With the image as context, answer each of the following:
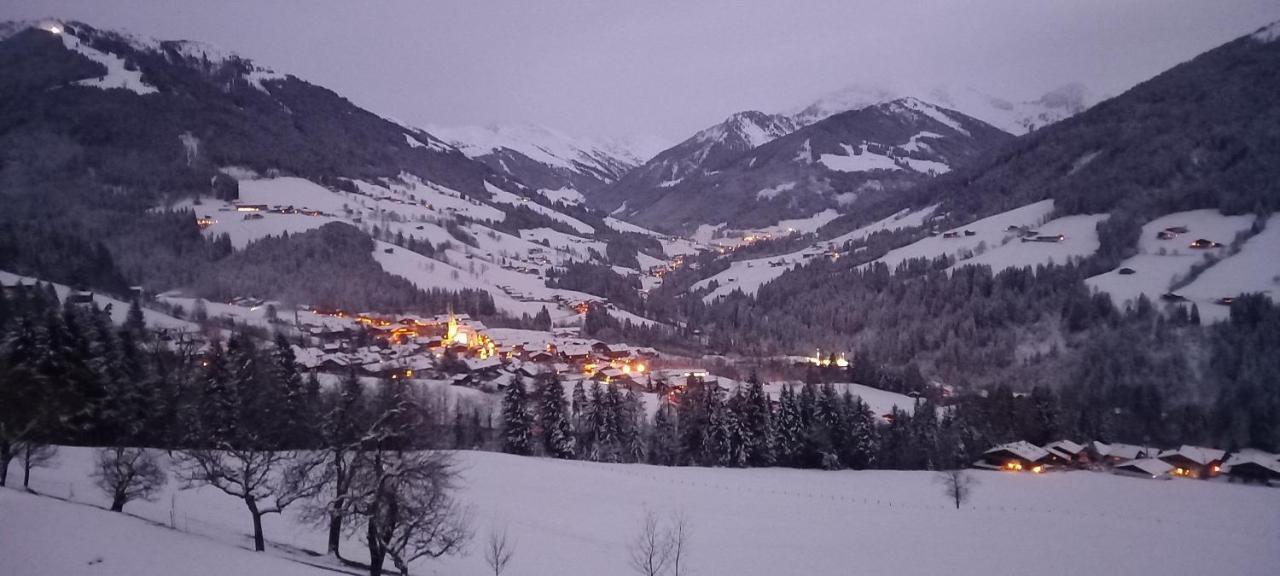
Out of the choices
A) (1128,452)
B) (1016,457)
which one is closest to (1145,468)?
(1128,452)

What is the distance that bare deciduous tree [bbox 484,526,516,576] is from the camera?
72.4 feet

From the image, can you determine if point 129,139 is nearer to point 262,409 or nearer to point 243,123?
point 243,123

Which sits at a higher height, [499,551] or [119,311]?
[119,311]

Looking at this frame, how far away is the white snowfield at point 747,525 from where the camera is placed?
15.6 meters

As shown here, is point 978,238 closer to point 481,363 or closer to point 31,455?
point 481,363

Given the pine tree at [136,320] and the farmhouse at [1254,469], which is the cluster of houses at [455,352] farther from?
the farmhouse at [1254,469]

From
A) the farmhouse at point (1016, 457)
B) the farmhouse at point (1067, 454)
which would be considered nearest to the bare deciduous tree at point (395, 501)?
the farmhouse at point (1016, 457)

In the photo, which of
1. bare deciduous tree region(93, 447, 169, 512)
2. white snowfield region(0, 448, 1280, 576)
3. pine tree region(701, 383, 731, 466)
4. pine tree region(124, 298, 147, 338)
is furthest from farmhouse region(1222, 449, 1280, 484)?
pine tree region(124, 298, 147, 338)

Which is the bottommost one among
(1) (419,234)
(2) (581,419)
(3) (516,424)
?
(3) (516,424)

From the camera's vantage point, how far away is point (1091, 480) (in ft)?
144

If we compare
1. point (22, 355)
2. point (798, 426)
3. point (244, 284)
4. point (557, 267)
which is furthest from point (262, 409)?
point (557, 267)

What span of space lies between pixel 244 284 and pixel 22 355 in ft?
252

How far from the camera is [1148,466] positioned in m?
46.1

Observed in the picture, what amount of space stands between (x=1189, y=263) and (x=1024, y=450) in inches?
2411
